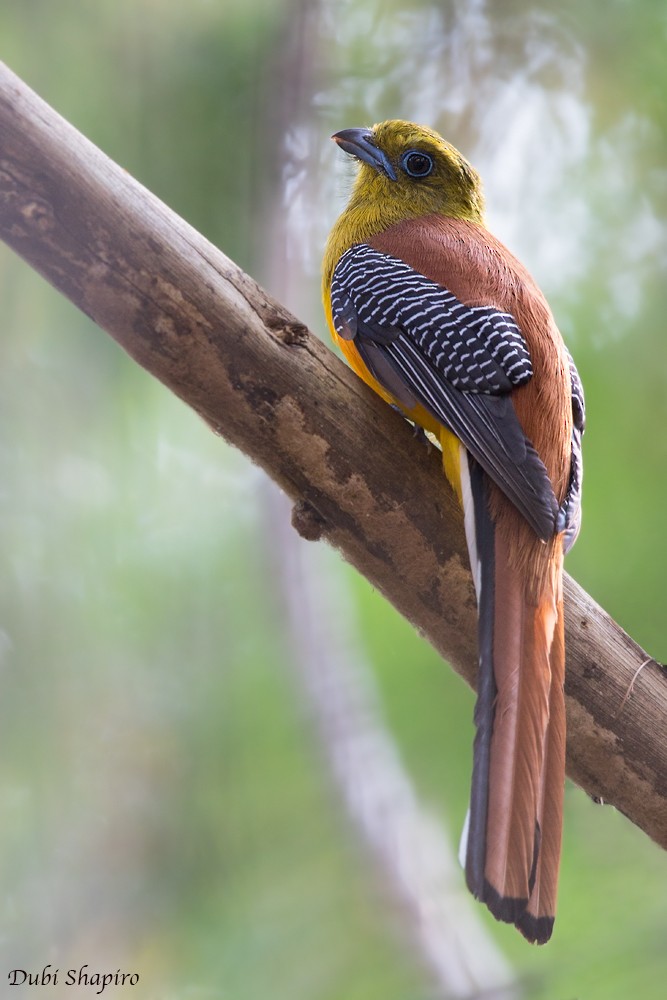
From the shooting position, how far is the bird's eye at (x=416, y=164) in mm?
2850

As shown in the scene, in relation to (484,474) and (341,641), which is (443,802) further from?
(484,474)

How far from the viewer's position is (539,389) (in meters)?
2.15

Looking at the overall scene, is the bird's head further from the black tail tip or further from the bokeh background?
the black tail tip

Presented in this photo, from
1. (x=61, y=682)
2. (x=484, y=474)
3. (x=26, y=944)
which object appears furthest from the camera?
(x=61, y=682)

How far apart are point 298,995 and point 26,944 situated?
751mm

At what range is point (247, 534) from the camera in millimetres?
3289

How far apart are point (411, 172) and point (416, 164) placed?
32mm

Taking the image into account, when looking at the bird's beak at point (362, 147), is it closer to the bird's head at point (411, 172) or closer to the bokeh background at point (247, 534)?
the bird's head at point (411, 172)

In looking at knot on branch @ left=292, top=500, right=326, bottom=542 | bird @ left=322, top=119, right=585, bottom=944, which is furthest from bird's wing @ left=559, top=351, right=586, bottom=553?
knot on branch @ left=292, top=500, right=326, bottom=542

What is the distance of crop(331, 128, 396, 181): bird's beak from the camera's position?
286 cm

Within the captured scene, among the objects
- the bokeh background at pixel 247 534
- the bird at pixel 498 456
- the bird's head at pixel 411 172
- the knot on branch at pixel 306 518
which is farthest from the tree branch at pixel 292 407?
the bird's head at pixel 411 172

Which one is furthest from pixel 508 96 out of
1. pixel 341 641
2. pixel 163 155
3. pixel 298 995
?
pixel 298 995

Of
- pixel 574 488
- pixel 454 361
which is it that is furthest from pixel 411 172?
pixel 574 488

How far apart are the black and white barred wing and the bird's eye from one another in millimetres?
603
